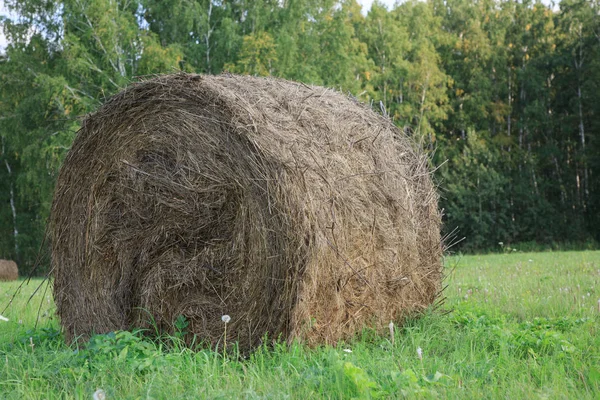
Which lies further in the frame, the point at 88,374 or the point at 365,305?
the point at 365,305

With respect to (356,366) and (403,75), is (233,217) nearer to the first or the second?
(356,366)

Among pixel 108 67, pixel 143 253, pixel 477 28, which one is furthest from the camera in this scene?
pixel 477 28

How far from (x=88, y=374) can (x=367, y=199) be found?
2308 mm

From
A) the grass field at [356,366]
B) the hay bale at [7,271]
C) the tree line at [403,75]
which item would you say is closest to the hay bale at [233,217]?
the grass field at [356,366]

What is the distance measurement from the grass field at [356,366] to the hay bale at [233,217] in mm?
289

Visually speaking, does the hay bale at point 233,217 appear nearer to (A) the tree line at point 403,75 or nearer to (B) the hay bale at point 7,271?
(B) the hay bale at point 7,271

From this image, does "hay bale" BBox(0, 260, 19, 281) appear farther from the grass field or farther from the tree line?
the grass field

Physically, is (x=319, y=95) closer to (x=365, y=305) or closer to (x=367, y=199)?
(x=367, y=199)

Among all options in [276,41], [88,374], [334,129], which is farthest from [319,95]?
[276,41]

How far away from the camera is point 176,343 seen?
14.8 ft

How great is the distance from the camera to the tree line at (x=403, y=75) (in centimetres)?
2012

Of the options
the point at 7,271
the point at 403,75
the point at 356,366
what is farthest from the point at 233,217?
the point at 403,75

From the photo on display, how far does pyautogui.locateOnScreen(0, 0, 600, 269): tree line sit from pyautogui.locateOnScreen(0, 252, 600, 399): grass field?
14469 millimetres

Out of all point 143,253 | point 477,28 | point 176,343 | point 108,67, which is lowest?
point 176,343
